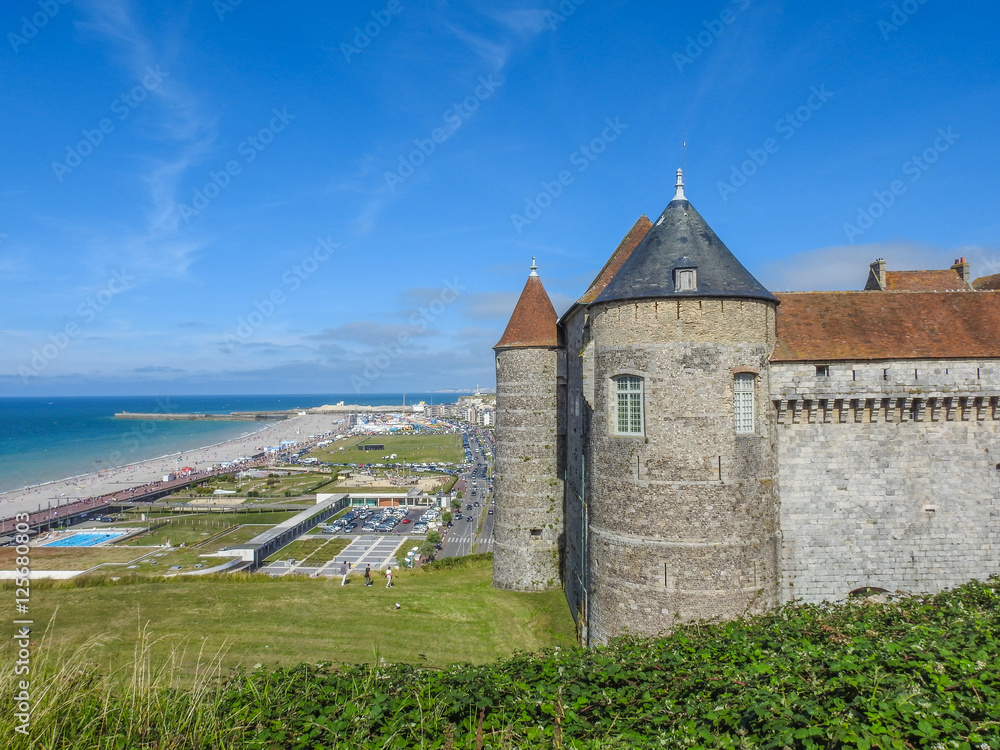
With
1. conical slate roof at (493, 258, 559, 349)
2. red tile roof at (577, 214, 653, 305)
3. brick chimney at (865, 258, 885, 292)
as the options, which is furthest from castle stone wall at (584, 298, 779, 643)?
brick chimney at (865, 258, 885, 292)

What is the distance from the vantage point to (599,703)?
6953 millimetres

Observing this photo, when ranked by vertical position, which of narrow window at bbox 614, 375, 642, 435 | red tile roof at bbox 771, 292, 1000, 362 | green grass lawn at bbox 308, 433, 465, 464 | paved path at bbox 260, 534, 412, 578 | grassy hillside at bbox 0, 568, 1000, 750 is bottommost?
paved path at bbox 260, 534, 412, 578

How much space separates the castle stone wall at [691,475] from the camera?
1437 centimetres

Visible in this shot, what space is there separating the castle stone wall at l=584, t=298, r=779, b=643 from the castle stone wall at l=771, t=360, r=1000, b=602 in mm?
1330

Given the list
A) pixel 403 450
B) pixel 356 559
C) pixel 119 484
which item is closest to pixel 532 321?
pixel 356 559

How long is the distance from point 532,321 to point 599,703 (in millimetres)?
17192

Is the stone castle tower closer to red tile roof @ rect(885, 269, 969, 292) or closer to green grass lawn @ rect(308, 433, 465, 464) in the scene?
red tile roof @ rect(885, 269, 969, 292)

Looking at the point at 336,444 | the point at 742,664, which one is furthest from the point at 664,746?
the point at 336,444

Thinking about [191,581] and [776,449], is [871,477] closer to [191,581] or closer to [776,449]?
[776,449]

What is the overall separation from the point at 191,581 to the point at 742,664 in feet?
74.6

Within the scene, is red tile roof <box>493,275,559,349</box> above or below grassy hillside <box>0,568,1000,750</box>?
above

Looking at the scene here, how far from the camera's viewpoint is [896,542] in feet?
51.6

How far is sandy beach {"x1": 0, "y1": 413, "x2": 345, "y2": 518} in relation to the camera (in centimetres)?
6347

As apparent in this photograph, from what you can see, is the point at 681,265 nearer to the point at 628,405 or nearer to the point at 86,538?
the point at 628,405
